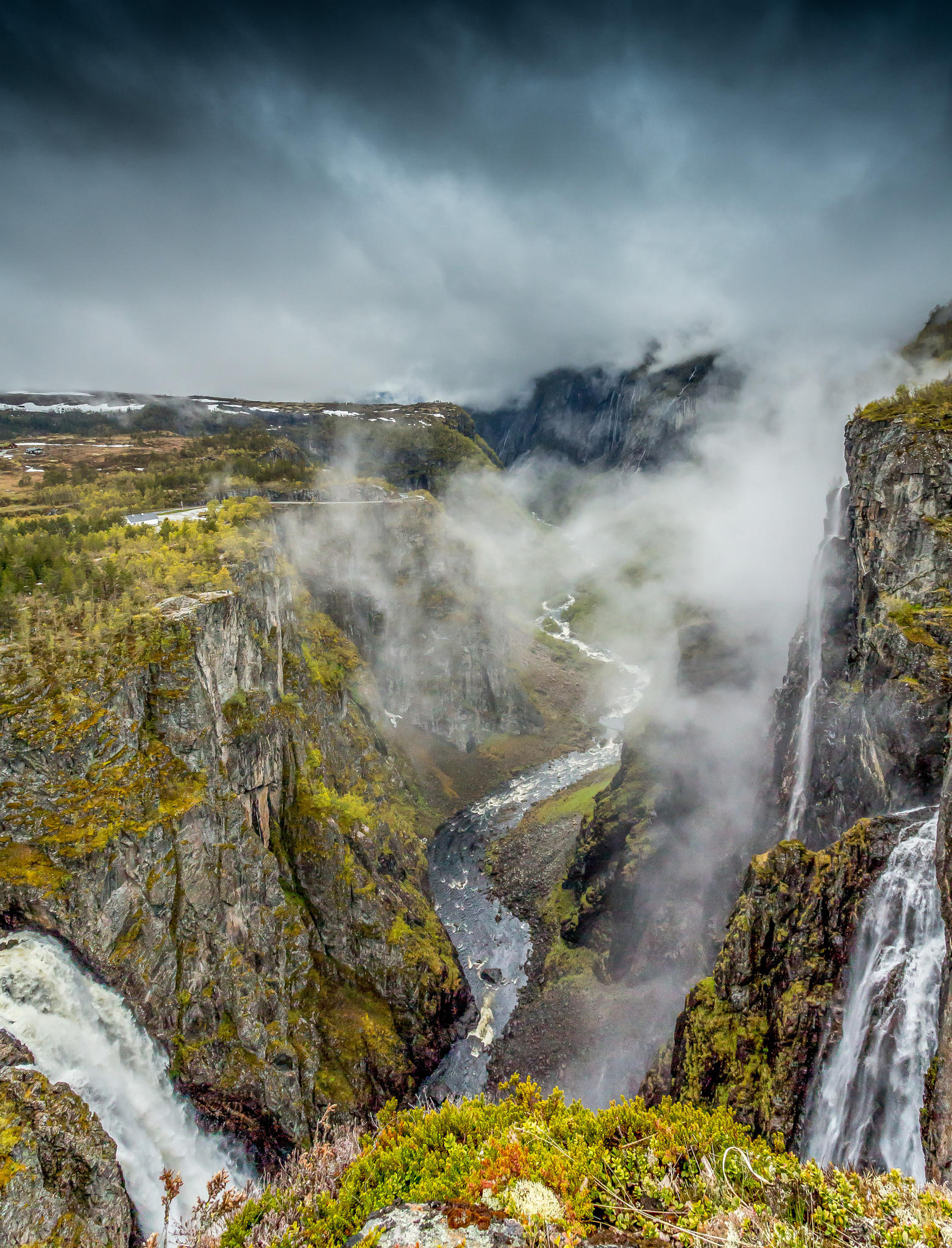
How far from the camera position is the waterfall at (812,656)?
166ft

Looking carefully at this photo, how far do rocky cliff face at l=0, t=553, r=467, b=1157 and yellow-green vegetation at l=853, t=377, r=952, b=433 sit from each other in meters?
57.3

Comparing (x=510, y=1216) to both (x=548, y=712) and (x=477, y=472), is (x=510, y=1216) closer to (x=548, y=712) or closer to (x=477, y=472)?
(x=548, y=712)

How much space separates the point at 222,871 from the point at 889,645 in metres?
51.3

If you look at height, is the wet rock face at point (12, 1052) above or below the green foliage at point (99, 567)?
below

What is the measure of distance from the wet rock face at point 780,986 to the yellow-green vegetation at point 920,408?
102 ft

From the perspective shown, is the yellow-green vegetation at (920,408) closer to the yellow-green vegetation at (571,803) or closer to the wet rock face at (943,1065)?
the wet rock face at (943,1065)

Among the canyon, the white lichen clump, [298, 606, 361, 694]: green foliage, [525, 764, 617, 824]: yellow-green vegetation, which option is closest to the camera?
the white lichen clump

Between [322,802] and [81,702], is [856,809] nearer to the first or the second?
[322,802]

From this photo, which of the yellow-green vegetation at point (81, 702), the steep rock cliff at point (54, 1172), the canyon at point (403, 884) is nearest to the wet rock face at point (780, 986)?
the canyon at point (403, 884)

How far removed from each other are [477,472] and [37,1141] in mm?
192934

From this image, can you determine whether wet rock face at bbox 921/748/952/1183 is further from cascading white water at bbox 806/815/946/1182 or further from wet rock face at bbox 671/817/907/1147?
wet rock face at bbox 671/817/907/1147

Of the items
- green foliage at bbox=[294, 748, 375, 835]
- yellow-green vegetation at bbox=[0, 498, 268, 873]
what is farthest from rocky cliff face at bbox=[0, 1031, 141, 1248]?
green foliage at bbox=[294, 748, 375, 835]

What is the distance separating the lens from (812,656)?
5734 centimetres

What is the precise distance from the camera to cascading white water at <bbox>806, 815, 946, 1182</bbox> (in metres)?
23.0
